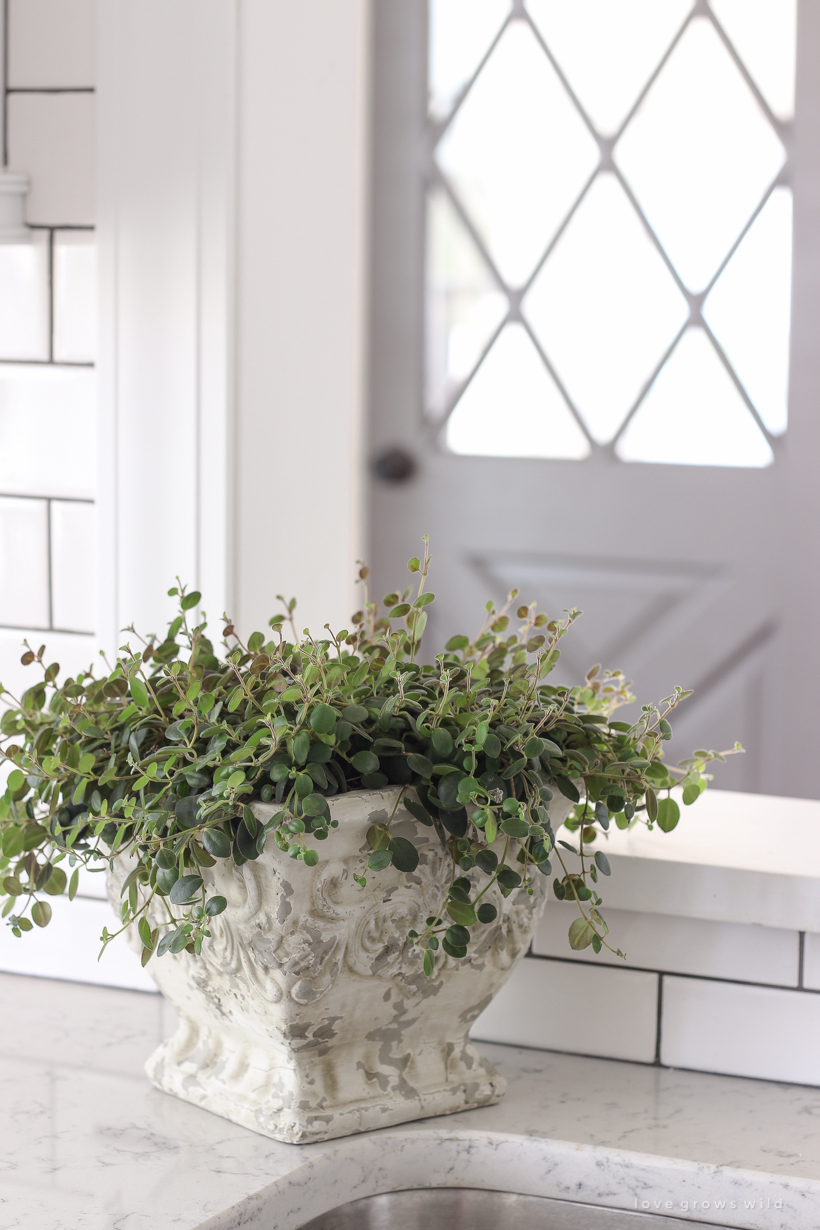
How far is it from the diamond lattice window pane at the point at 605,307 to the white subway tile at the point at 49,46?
1.17m

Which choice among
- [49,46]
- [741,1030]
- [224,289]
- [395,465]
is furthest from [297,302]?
[395,465]

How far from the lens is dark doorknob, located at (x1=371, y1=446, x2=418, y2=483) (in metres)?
2.13

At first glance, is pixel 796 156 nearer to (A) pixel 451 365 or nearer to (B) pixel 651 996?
(A) pixel 451 365

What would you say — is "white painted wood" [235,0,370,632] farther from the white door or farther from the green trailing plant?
the white door

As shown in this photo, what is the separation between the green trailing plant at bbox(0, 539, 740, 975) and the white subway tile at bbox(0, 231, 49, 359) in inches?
14.7

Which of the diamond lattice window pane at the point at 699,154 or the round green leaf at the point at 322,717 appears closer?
the round green leaf at the point at 322,717

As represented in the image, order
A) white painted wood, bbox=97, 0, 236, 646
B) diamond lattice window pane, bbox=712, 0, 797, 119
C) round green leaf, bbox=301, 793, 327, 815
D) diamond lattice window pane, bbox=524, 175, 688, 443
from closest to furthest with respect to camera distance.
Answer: round green leaf, bbox=301, 793, 327, 815
white painted wood, bbox=97, 0, 236, 646
diamond lattice window pane, bbox=712, 0, 797, 119
diamond lattice window pane, bbox=524, 175, 688, 443

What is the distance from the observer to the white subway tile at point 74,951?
3.35ft

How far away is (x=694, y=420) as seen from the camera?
6.70 ft

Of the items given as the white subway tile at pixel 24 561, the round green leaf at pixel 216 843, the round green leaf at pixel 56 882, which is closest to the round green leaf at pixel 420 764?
the round green leaf at pixel 216 843

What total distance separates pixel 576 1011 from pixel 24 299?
723mm

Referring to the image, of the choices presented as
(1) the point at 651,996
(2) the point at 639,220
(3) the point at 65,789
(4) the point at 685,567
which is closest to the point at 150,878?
(3) the point at 65,789

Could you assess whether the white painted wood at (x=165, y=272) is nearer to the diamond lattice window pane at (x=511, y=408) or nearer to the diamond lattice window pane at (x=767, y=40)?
the diamond lattice window pane at (x=511, y=408)

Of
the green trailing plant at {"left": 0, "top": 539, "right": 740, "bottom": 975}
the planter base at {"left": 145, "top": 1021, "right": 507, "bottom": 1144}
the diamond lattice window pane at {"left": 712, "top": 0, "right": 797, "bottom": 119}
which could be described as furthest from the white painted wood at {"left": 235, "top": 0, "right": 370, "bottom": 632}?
the diamond lattice window pane at {"left": 712, "top": 0, "right": 797, "bottom": 119}
